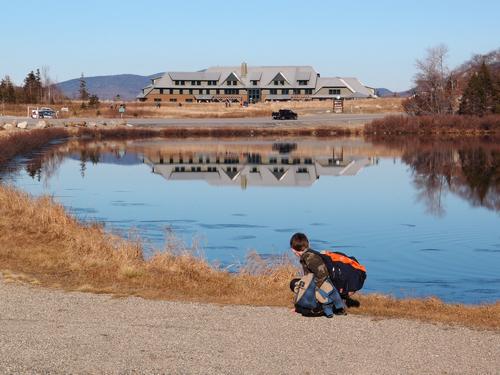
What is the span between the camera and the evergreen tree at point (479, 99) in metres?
86.0

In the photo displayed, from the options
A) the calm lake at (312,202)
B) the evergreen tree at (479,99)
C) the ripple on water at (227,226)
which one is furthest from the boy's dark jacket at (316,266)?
the evergreen tree at (479,99)

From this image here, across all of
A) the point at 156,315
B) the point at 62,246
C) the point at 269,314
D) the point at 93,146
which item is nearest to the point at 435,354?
the point at 269,314

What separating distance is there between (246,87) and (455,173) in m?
109

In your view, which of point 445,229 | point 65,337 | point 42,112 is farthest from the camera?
point 42,112

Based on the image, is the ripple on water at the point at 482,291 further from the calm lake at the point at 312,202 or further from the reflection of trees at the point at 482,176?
the reflection of trees at the point at 482,176

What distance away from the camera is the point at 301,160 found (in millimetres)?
51219

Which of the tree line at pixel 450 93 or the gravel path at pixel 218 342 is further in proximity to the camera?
the tree line at pixel 450 93

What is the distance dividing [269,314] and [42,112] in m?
94.2

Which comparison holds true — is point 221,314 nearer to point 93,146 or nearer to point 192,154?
point 192,154

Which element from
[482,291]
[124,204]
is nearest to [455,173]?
[124,204]

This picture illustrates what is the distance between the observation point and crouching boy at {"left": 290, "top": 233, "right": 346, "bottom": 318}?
408 inches

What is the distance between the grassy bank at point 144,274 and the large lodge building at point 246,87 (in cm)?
13194

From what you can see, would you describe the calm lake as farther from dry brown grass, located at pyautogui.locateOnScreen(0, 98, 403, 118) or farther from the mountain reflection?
dry brown grass, located at pyautogui.locateOnScreen(0, 98, 403, 118)

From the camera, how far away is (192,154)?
56031 mm
